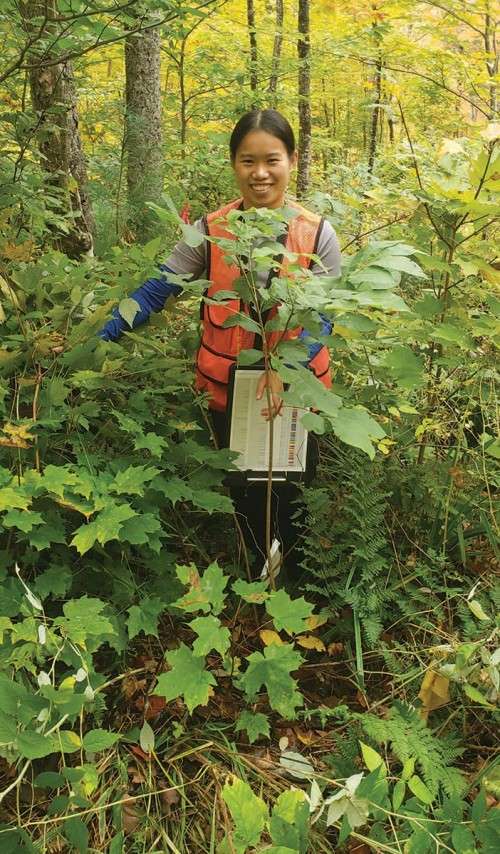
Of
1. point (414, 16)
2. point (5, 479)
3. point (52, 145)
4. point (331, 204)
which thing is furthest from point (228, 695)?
point (414, 16)

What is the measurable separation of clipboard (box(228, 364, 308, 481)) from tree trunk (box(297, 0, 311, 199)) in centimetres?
597

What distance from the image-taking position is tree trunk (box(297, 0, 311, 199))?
7215mm

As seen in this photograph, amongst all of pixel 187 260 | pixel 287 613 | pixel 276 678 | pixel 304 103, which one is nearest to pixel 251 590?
pixel 287 613

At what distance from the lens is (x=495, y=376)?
253 centimetres

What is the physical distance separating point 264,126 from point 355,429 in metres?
1.37

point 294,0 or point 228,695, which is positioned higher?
point 294,0

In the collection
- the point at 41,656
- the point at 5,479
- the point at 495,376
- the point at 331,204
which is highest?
the point at 331,204

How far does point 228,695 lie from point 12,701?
94 centimetres

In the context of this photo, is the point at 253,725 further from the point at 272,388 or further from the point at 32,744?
the point at 272,388

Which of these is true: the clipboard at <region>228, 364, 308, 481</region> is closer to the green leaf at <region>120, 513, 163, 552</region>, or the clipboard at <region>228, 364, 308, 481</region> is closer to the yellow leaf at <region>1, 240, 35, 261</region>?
the green leaf at <region>120, 513, 163, 552</region>

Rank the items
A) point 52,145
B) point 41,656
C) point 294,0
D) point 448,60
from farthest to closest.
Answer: point 294,0
point 448,60
point 52,145
point 41,656

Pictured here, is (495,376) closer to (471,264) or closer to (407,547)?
(471,264)

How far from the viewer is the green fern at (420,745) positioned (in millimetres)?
→ 1694

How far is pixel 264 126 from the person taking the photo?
2.29 metres
